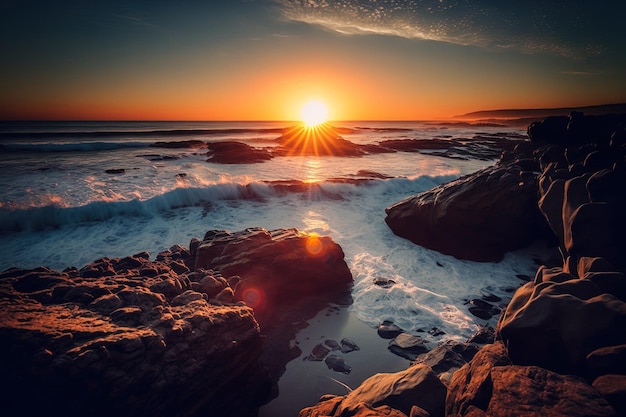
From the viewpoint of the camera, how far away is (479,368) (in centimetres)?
375

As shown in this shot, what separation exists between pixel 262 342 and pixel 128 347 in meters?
2.15

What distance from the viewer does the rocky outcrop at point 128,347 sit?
3.40m

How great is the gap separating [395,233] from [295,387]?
8.55m

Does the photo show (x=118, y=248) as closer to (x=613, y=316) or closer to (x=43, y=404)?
(x=43, y=404)

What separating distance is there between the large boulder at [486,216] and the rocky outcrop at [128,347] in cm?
700

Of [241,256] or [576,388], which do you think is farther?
[241,256]

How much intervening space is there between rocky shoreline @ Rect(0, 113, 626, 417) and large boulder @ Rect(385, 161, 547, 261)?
250cm

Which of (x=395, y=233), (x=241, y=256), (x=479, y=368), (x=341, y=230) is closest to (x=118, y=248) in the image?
(x=241, y=256)

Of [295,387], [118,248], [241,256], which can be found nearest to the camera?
[295,387]

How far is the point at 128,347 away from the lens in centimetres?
373

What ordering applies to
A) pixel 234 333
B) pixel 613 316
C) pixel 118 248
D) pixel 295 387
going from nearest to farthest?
1. pixel 613 316
2. pixel 234 333
3. pixel 295 387
4. pixel 118 248

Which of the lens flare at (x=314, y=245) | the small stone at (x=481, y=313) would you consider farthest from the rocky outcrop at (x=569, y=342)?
the lens flare at (x=314, y=245)

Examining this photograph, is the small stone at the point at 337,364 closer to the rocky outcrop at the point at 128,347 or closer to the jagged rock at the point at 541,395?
the rocky outcrop at the point at 128,347

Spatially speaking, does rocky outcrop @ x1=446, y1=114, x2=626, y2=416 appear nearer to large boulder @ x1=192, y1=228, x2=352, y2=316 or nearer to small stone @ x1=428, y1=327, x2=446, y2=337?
small stone @ x1=428, y1=327, x2=446, y2=337
